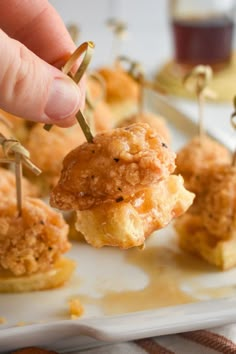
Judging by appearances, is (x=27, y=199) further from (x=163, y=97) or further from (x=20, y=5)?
(x=163, y=97)

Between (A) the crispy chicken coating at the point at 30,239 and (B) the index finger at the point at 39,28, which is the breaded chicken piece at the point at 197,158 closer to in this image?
(A) the crispy chicken coating at the point at 30,239

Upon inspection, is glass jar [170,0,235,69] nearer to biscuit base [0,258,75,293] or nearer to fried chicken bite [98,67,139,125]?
fried chicken bite [98,67,139,125]

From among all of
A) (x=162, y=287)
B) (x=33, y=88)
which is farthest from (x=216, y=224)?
(x=33, y=88)

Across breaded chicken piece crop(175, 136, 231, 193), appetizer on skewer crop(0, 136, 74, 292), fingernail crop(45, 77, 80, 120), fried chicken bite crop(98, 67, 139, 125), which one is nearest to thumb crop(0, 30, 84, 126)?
fingernail crop(45, 77, 80, 120)

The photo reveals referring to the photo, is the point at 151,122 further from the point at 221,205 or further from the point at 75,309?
the point at 75,309

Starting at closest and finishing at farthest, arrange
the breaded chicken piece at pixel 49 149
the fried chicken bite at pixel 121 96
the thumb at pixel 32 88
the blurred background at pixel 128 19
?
the thumb at pixel 32 88
the breaded chicken piece at pixel 49 149
the fried chicken bite at pixel 121 96
the blurred background at pixel 128 19

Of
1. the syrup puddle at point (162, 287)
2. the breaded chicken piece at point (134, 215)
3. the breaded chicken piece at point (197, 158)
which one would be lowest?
the syrup puddle at point (162, 287)

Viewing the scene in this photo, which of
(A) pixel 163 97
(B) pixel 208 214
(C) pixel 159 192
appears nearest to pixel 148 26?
(A) pixel 163 97

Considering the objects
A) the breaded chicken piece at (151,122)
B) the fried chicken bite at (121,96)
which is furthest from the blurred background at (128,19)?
the breaded chicken piece at (151,122)
